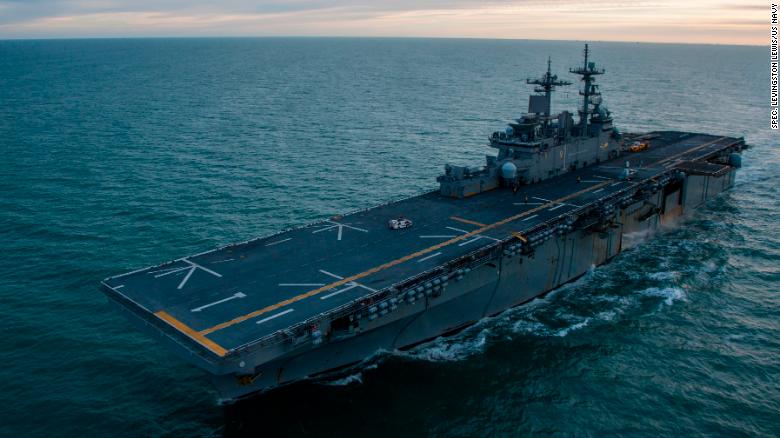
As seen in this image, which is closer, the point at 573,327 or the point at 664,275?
the point at 573,327

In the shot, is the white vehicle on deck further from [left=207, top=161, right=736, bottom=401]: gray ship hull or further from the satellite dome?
the satellite dome

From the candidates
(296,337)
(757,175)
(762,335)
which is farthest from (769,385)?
(757,175)

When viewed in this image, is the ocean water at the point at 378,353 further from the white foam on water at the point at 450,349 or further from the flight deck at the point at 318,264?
the flight deck at the point at 318,264

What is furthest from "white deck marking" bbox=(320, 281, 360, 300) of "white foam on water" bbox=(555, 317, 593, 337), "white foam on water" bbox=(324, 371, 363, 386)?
"white foam on water" bbox=(555, 317, 593, 337)

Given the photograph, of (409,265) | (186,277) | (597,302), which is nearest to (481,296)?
(409,265)

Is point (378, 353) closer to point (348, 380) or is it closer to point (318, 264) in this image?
point (348, 380)

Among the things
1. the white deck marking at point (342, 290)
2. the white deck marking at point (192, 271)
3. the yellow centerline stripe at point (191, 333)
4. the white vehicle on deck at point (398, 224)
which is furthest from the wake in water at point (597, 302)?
the white deck marking at point (192, 271)

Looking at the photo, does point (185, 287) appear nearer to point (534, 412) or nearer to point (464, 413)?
point (464, 413)
